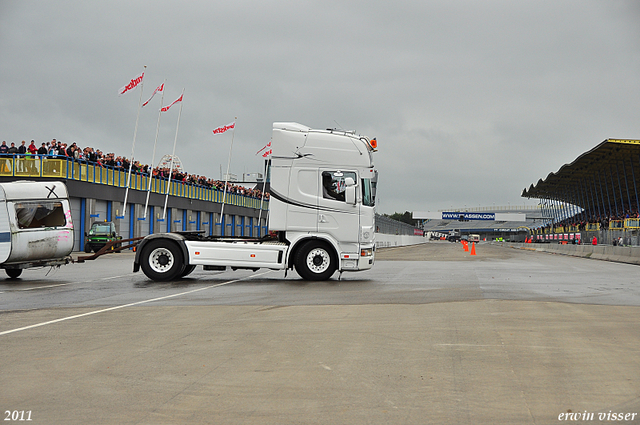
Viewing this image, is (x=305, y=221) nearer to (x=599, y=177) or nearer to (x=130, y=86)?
(x=130, y=86)

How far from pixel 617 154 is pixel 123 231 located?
154 feet

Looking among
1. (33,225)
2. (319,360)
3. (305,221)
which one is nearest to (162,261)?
(33,225)

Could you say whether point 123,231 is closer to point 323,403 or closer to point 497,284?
point 497,284

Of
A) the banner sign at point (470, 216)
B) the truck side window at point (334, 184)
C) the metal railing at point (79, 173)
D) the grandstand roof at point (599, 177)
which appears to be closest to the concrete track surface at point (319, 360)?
the truck side window at point (334, 184)

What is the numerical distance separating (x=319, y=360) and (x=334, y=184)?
1041 cm

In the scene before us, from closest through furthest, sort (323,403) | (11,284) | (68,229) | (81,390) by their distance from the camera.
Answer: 1. (323,403)
2. (81,390)
3. (11,284)
4. (68,229)

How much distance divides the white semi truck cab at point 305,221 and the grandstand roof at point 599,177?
45045 mm

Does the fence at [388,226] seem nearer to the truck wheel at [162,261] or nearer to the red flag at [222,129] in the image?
the red flag at [222,129]

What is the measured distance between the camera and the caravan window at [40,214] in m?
16.2

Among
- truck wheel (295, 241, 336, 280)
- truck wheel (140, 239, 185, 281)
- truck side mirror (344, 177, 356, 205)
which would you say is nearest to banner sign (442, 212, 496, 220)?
truck wheel (295, 241, 336, 280)

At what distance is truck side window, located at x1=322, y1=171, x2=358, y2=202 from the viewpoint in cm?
1670

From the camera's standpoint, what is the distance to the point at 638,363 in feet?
21.3

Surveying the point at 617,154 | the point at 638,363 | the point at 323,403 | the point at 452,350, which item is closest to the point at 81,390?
the point at 323,403

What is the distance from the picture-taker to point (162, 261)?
1688 centimetres
